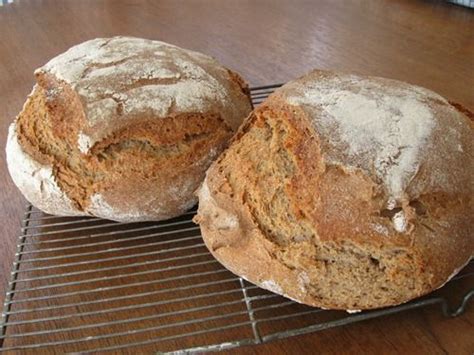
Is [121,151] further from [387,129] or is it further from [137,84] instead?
[387,129]

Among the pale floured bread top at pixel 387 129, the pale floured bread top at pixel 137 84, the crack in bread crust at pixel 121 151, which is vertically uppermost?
the pale floured bread top at pixel 387 129

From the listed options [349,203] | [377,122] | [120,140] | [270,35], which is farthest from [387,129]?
[270,35]

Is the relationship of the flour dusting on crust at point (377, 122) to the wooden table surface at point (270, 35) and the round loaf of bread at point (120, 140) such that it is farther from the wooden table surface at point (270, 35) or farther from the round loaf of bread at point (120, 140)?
the wooden table surface at point (270, 35)

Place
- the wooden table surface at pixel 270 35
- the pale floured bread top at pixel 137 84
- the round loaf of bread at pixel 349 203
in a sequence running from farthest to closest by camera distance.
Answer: the wooden table surface at pixel 270 35
the pale floured bread top at pixel 137 84
the round loaf of bread at pixel 349 203

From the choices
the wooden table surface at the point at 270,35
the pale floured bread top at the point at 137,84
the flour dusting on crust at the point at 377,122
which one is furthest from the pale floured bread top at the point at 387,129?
the wooden table surface at the point at 270,35

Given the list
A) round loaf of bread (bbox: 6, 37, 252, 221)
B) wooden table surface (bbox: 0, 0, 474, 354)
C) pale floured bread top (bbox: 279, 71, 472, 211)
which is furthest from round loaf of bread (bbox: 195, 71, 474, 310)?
wooden table surface (bbox: 0, 0, 474, 354)

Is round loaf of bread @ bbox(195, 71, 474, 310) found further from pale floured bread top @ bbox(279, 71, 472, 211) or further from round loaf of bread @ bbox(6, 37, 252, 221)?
round loaf of bread @ bbox(6, 37, 252, 221)

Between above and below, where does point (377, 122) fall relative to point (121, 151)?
above
